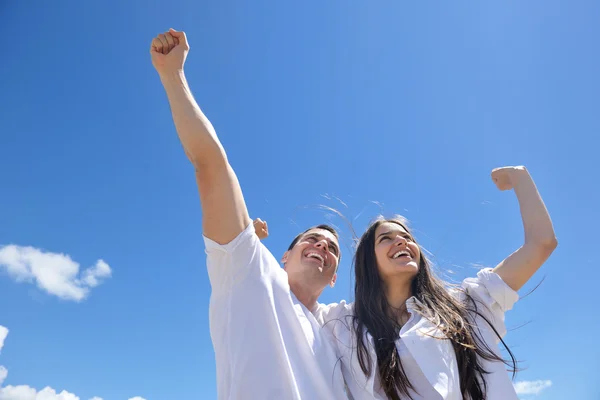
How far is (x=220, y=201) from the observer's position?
10.9 ft

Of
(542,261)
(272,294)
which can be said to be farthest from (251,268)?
(542,261)

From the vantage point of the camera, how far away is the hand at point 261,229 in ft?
17.4

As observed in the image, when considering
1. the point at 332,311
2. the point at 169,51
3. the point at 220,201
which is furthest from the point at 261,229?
the point at 169,51

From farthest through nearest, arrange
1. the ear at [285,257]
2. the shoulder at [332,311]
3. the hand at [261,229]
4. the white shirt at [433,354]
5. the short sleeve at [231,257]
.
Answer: the ear at [285,257] < the hand at [261,229] < the shoulder at [332,311] < the white shirt at [433,354] < the short sleeve at [231,257]

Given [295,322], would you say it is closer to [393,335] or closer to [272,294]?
[272,294]

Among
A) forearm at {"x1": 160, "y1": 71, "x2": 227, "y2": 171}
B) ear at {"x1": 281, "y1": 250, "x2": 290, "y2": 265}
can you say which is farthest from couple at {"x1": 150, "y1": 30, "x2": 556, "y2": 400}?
ear at {"x1": 281, "y1": 250, "x2": 290, "y2": 265}

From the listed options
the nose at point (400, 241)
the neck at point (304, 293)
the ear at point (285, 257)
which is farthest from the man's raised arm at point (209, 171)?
the ear at point (285, 257)

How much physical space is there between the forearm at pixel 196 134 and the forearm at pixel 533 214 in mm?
3183

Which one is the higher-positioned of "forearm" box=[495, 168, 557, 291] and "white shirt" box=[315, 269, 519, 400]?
"forearm" box=[495, 168, 557, 291]

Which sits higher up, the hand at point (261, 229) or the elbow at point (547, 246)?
the hand at point (261, 229)

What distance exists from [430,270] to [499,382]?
58.9 inches

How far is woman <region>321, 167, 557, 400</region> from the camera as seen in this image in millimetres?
3857

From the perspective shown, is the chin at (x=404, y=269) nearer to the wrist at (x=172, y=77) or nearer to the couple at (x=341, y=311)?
the couple at (x=341, y=311)

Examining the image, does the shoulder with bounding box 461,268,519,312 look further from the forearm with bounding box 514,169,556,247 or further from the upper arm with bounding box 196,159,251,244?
the upper arm with bounding box 196,159,251,244
